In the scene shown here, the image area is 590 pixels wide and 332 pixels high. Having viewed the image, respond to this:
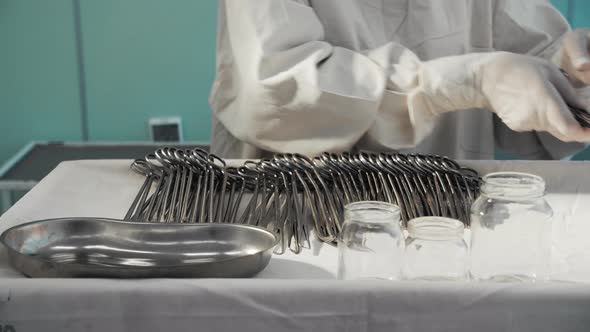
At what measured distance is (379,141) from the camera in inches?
29.6

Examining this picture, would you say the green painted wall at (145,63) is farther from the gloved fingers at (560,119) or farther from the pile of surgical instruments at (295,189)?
the gloved fingers at (560,119)

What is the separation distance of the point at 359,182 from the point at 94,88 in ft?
3.99

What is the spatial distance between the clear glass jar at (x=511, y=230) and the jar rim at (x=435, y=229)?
0.05 meters

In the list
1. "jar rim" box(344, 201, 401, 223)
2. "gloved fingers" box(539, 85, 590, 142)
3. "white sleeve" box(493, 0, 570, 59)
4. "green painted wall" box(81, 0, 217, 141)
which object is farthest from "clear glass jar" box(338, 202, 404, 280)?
"green painted wall" box(81, 0, 217, 141)

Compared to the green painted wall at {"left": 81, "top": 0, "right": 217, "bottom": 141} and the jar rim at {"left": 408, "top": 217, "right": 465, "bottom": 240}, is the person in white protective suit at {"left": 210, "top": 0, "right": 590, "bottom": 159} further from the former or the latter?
the green painted wall at {"left": 81, "top": 0, "right": 217, "bottom": 141}

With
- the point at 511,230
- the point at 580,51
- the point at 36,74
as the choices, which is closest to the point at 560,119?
the point at 580,51

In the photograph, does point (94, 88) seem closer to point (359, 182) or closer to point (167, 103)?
point (167, 103)

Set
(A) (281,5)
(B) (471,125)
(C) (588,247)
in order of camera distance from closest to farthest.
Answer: (C) (588,247) < (A) (281,5) < (B) (471,125)

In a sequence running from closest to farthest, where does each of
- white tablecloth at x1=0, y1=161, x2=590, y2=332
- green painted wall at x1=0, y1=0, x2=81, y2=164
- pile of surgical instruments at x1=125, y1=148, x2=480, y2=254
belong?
1. white tablecloth at x1=0, y1=161, x2=590, y2=332
2. pile of surgical instruments at x1=125, y1=148, x2=480, y2=254
3. green painted wall at x1=0, y1=0, x2=81, y2=164

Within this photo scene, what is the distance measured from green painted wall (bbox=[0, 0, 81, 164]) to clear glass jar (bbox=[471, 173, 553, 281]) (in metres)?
1.38

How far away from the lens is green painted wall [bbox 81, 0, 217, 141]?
1652 mm

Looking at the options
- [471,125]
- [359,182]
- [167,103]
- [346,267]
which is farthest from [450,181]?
[167,103]

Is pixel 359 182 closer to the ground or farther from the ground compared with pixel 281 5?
closer to the ground

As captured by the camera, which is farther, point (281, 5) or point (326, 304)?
point (281, 5)
